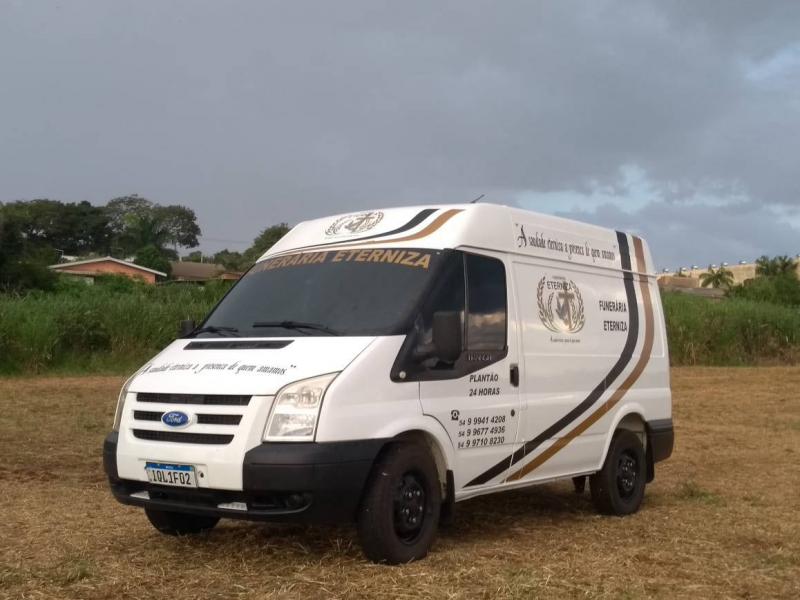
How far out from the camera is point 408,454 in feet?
19.8

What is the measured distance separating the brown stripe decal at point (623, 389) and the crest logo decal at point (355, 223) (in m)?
2.18

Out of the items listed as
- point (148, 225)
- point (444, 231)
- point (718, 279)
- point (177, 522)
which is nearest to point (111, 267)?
point (148, 225)

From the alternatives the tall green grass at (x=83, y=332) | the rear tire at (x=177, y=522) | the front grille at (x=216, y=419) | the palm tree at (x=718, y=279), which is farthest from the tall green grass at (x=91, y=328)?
the palm tree at (x=718, y=279)

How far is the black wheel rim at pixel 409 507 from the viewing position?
5969mm

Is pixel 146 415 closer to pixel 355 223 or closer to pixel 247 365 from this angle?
pixel 247 365

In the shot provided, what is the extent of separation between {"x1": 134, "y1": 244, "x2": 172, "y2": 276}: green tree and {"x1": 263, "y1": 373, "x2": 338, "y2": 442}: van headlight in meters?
60.9

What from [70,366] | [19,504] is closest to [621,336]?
[19,504]

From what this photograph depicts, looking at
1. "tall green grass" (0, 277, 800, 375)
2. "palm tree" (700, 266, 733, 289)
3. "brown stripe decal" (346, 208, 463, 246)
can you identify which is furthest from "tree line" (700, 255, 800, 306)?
"brown stripe decal" (346, 208, 463, 246)

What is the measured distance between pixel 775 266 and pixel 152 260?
55.3m

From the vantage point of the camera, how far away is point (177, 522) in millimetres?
6910

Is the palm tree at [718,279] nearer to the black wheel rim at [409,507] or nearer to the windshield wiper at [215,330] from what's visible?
the windshield wiper at [215,330]

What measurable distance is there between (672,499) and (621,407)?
4.84 feet

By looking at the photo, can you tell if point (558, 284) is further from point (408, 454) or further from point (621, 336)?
point (408, 454)

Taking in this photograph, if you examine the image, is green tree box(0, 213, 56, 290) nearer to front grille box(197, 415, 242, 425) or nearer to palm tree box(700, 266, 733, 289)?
front grille box(197, 415, 242, 425)
